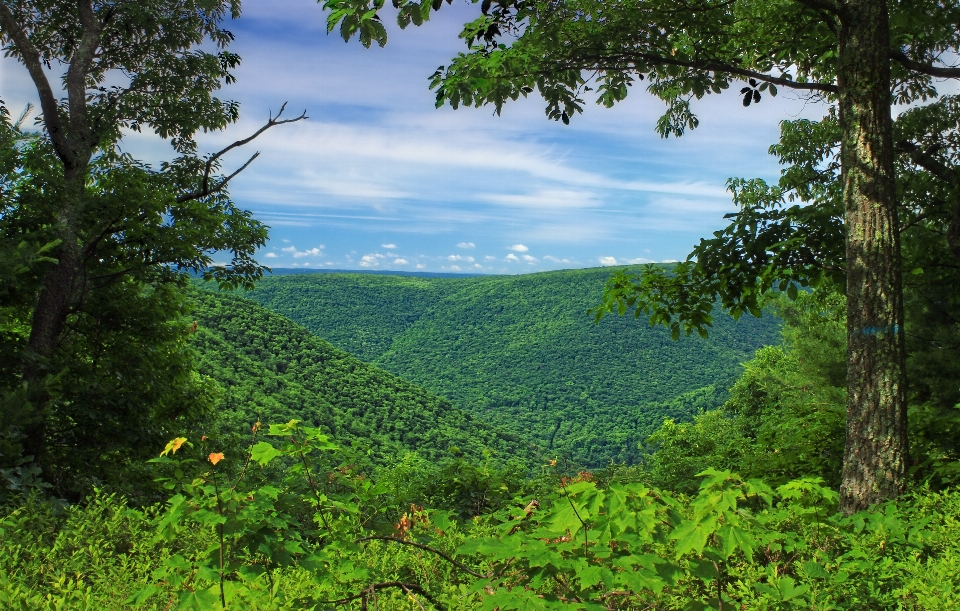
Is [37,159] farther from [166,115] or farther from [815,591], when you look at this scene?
[815,591]

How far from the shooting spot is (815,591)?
98.0 inches

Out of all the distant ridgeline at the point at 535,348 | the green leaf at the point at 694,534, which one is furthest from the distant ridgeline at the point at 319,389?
the green leaf at the point at 694,534

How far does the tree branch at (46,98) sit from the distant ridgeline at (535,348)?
1714 inches

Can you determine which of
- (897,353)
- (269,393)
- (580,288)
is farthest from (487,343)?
(897,353)

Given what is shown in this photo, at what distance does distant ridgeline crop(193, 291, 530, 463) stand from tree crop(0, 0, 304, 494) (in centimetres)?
2001

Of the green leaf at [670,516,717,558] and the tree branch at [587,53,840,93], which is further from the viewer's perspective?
the tree branch at [587,53,840,93]

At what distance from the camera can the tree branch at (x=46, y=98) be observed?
25.7ft

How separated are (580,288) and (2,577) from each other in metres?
83.1

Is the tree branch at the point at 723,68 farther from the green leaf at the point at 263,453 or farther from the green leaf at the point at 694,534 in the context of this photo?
the green leaf at the point at 263,453

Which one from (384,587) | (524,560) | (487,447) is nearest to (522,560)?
(524,560)

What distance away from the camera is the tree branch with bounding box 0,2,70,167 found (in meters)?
7.83

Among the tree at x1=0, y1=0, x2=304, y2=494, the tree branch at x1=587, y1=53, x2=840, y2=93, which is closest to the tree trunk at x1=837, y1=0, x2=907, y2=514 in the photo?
the tree branch at x1=587, y1=53, x2=840, y2=93

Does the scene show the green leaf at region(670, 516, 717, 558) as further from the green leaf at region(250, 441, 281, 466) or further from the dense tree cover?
the green leaf at region(250, 441, 281, 466)

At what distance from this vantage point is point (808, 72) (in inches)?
293
